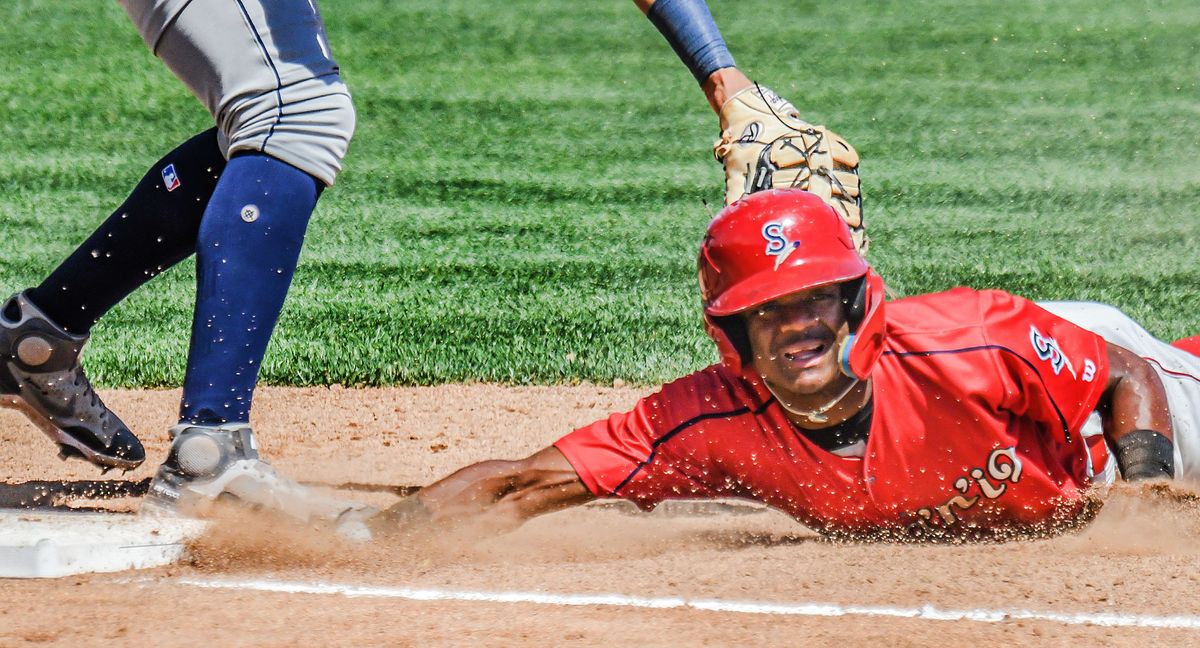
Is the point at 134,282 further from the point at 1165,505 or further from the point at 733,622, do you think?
the point at 1165,505

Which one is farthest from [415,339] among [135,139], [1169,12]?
[1169,12]

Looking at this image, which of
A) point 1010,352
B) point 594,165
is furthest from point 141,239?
point 594,165

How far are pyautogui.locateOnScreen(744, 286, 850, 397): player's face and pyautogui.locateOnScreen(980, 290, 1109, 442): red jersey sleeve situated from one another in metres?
0.41

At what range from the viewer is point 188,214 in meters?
3.54

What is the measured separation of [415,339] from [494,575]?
2970 millimetres

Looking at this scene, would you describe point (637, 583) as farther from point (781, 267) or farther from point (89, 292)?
point (89, 292)

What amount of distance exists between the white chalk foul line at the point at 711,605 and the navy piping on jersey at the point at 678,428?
53 cm

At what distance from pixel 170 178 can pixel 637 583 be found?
153 centimetres

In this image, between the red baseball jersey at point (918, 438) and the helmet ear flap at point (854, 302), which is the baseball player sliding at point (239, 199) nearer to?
the red baseball jersey at point (918, 438)

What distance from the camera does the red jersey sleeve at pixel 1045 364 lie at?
10.9 feet

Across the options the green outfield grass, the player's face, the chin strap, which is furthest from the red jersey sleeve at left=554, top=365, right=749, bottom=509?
the green outfield grass

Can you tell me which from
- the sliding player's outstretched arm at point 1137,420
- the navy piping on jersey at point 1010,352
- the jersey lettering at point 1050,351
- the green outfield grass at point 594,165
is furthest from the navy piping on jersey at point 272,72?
the green outfield grass at point 594,165

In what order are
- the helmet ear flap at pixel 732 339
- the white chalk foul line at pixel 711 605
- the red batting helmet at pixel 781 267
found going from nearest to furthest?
the white chalk foul line at pixel 711 605
the red batting helmet at pixel 781 267
the helmet ear flap at pixel 732 339

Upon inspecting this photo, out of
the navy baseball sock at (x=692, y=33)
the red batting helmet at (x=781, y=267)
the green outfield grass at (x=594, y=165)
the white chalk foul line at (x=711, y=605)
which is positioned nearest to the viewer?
the white chalk foul line at (x=711, y=605)
